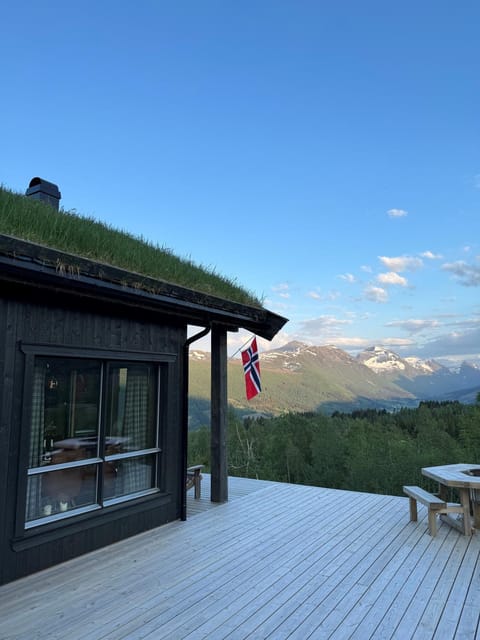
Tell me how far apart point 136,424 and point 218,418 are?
1285 millimetres

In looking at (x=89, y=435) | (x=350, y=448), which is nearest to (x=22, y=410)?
(x=89, y=435)

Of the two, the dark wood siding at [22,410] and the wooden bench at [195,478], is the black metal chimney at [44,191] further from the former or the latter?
the wooden bench at [195,478]

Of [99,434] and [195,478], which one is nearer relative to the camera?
[99,434]

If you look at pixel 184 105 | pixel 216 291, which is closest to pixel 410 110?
pixel 184 105

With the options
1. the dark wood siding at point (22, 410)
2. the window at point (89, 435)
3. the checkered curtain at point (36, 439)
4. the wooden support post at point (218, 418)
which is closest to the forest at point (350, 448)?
the wooden support post at point (218, 418)

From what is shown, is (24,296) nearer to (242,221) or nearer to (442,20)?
(442,20)

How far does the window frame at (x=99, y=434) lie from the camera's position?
121 inches

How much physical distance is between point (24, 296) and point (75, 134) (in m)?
11.7

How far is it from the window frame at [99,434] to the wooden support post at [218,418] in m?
0.87

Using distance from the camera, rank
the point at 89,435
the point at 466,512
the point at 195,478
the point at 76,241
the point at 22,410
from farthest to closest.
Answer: the point at 195,478 < the point at 466,512 < the point at 89,435 < the point at 76,241 < the point at 22,410

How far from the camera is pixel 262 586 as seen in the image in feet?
9.57

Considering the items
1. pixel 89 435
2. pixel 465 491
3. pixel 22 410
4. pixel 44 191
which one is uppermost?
pixel 44 191

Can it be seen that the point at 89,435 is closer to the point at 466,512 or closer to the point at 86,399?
the point at 86,399

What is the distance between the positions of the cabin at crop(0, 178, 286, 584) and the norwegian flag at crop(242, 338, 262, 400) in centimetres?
68
